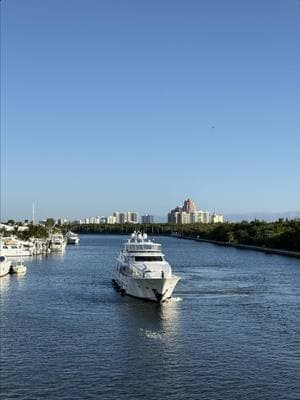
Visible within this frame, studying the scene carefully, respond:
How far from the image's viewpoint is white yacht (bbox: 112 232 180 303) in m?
37.3

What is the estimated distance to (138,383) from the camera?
2014 centimetres

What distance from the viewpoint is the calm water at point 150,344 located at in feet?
65.0

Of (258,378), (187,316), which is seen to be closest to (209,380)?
(258,378)

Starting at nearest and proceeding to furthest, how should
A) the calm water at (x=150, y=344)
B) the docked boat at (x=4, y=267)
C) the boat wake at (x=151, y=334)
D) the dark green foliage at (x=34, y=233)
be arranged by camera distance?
the calm water at (x=150, y=344) → the boat wake at (x=151, y=334) → the docked boat at (x=4, y=267) → the dark green foliage at (x=34, y=233)

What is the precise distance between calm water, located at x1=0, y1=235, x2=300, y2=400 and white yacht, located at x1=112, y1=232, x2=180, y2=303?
0.84 m

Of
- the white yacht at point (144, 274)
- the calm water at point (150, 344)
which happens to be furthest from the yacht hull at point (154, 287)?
the calm water at point (150, 344)

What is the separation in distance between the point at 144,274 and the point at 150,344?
1315cm

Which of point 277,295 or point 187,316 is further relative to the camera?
point 277,295

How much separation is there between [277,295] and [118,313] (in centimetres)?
1383

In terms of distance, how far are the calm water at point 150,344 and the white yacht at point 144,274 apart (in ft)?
2.76

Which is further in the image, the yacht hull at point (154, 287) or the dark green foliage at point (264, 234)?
the dark green foliage at point (264, 234)

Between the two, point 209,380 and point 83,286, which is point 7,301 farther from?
point 209,380

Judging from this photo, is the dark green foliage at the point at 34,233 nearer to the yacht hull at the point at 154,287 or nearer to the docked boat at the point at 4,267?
the docked boat at the point at 4,267

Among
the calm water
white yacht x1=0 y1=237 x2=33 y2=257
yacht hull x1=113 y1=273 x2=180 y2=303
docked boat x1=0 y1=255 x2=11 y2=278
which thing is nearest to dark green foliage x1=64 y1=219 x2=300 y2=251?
white yacht x1=0 y1=237 x2=33 y2=257
